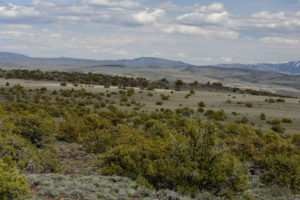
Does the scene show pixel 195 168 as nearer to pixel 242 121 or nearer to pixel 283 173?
pixel 283 173

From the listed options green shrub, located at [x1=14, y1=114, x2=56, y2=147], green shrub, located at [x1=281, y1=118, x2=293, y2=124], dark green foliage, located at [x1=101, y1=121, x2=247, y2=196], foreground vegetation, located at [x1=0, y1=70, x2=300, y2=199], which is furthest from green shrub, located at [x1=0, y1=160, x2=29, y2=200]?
green shrub, located at [x1=281, y1=118, x2=293, y2=124]

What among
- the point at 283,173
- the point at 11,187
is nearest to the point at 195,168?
the point at 283,173

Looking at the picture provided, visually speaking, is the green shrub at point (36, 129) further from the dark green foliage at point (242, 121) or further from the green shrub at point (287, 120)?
the green shrub at point (287, 120)

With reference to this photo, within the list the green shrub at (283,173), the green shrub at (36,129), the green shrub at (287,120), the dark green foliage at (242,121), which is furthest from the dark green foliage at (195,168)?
the green shrub at (287,120)

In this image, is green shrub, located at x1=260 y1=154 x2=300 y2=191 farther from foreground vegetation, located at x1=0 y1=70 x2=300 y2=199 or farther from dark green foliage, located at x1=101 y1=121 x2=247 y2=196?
dark green foliage, located at x1=101 y1=121 x2=247 y2=196

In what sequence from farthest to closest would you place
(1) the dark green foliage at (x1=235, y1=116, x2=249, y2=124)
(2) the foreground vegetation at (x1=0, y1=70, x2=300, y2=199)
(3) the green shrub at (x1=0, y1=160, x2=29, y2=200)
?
(1) the dark green foliage at (x1=235, y1=116, x2=249, y2=124)
(2) the foreground vegetation at (x1=0, y1=70, x2=300, y2=199)
(3) the green shrub at (x1=0, y1=160, x2=29, y2=200)

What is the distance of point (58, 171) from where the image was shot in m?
9.83

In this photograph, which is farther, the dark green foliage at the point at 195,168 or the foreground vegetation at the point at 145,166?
the dark green foliage at the point at 195,168

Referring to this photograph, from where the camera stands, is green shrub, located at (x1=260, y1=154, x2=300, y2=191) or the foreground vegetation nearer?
the foreground vegetation

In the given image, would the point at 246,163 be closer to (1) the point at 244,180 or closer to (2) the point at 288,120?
(1) the point at 244,180

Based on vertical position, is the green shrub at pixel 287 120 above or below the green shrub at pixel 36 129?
below

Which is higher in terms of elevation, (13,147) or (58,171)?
(13,147)

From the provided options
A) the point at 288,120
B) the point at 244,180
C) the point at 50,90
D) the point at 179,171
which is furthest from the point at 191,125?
the point at 50,90

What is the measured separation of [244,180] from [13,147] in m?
8.17
